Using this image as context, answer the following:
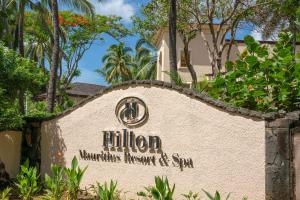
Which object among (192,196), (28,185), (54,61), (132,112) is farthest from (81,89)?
(192,196)

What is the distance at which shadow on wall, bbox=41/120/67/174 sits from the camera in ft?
34.4

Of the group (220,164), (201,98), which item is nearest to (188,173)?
(220,164)

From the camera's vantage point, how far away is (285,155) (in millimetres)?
7246

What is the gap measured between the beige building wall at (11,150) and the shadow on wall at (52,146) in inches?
34.0

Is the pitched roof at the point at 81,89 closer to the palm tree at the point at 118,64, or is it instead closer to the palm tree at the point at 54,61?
the palm tree at the point at 118,64

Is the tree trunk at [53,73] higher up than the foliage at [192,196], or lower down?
higher up

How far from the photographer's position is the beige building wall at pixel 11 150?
36.1ft

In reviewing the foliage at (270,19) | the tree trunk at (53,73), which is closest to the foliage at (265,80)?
the tree trunk at (53,73)

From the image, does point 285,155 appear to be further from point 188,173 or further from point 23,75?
point 23,75

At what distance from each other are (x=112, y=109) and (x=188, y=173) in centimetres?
244

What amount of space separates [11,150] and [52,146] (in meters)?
1.33

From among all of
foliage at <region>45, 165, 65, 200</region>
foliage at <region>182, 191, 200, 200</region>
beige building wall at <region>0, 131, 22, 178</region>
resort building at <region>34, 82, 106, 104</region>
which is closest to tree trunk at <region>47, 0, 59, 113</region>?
beige building wall at <region>0, 131, 22, 178</region>

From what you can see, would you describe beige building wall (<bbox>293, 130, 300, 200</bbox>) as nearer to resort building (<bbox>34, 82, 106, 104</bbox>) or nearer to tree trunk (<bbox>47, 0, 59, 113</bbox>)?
tree trunk (<bbox>47, 0, 59, 113</bbox>)

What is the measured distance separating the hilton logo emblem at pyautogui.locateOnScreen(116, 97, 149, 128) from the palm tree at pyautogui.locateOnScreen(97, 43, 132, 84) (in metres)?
30.6
